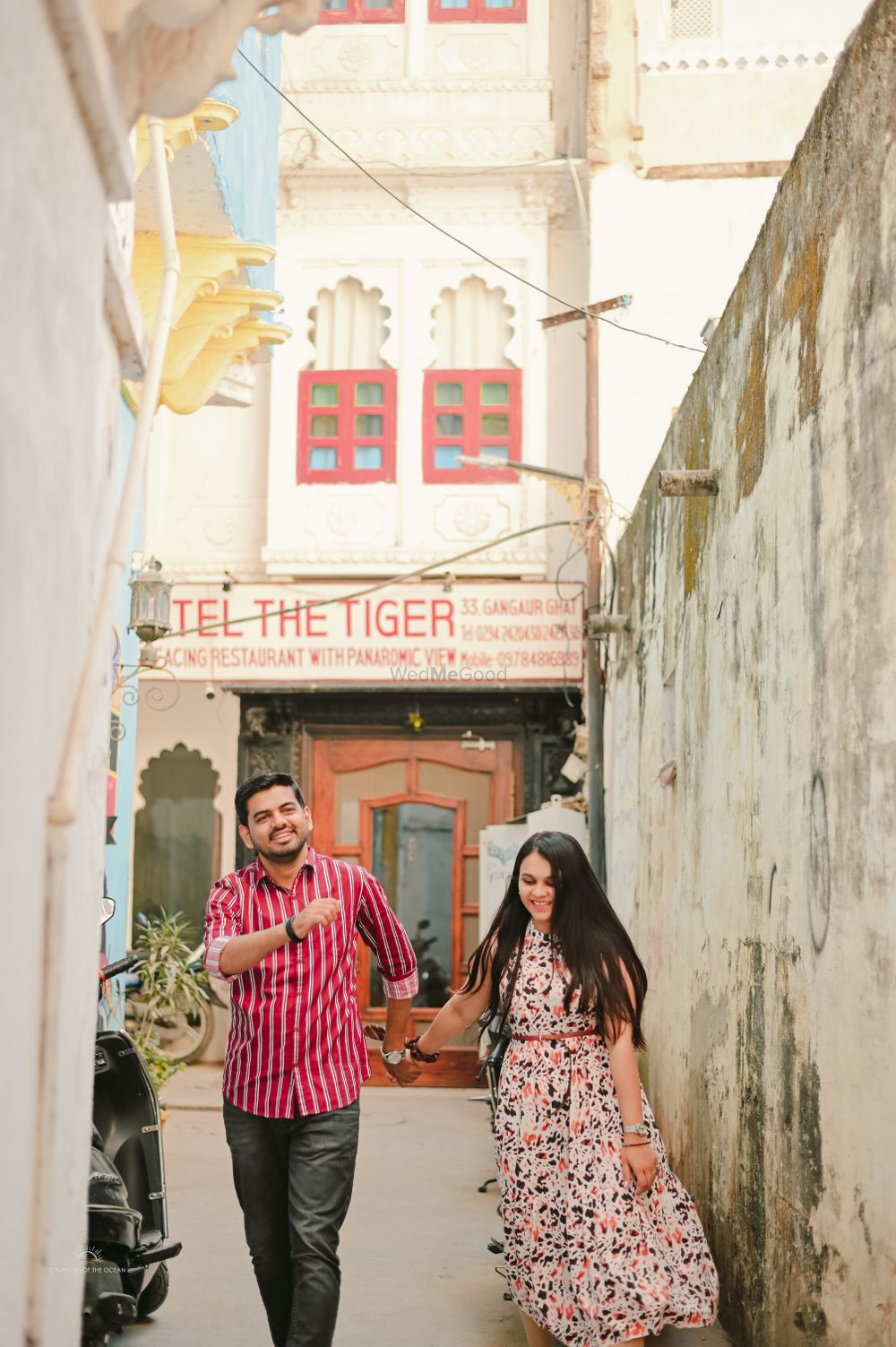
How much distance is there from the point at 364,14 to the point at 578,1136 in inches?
459

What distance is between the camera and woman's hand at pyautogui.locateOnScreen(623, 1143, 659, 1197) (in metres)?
4.53

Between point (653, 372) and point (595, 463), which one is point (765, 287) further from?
point (653, 372)

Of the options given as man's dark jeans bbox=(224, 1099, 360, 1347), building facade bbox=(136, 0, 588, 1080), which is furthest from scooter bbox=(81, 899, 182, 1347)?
building facade bbox=(136, 0, 588, 1080)

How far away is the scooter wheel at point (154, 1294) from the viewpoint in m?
5.12

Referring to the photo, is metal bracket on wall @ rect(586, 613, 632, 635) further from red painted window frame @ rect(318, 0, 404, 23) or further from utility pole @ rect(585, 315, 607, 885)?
red painted window frame @ rect(318, 0, 404, 23)

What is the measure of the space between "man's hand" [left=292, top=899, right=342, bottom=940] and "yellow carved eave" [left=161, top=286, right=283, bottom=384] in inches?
199

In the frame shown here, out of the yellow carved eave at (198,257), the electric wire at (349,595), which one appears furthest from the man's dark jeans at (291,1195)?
the electric wire at (349,595)

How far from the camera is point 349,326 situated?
13.4m

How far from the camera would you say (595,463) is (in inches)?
440

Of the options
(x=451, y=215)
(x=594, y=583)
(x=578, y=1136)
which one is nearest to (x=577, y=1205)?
(x=578, y=1136)

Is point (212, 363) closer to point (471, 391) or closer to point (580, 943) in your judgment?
point (471, 391)

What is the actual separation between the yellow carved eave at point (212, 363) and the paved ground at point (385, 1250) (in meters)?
4.42

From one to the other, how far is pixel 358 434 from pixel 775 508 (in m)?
8.77

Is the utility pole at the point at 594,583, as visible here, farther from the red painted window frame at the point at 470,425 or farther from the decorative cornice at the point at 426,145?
the decorative cornice at the point at 426,145
